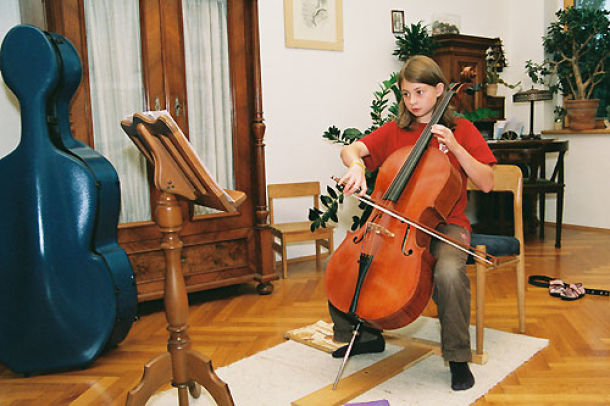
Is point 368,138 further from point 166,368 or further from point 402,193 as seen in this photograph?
point 166,368

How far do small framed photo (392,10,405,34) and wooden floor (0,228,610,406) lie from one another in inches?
82.2

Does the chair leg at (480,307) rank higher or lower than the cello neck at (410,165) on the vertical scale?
lower

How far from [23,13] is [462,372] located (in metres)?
2.70

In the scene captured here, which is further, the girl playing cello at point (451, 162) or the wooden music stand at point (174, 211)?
the girl playing cello at point (451, 162)

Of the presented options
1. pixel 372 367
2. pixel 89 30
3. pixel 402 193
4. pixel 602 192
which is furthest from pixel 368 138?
pixel 602 192

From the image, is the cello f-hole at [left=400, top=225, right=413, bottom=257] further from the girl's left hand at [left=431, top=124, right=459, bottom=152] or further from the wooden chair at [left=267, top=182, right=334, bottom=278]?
the wooden chair at [left=267, top=182, right=334, bottom=278]

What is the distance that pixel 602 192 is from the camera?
471 centimetres

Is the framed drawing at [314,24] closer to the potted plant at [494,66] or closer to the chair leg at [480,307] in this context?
the potted plant at [494,66]

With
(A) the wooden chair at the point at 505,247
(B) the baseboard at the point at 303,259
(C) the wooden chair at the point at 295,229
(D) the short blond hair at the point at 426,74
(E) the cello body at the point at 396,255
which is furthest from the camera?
(B) the baseboard at the point at 303,259

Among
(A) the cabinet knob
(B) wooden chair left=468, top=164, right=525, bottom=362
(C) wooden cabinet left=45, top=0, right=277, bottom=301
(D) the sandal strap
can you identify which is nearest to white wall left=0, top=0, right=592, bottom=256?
(C) wooden cabinet left=45, top=0, right=277, bottom=301

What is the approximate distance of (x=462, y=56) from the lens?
4609mm

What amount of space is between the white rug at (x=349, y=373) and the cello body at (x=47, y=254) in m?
0.51

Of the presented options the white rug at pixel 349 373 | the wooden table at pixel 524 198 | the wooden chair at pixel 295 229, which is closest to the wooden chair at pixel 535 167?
the wooden table at pixel 524 198

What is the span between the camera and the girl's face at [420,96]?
207 centimetres
